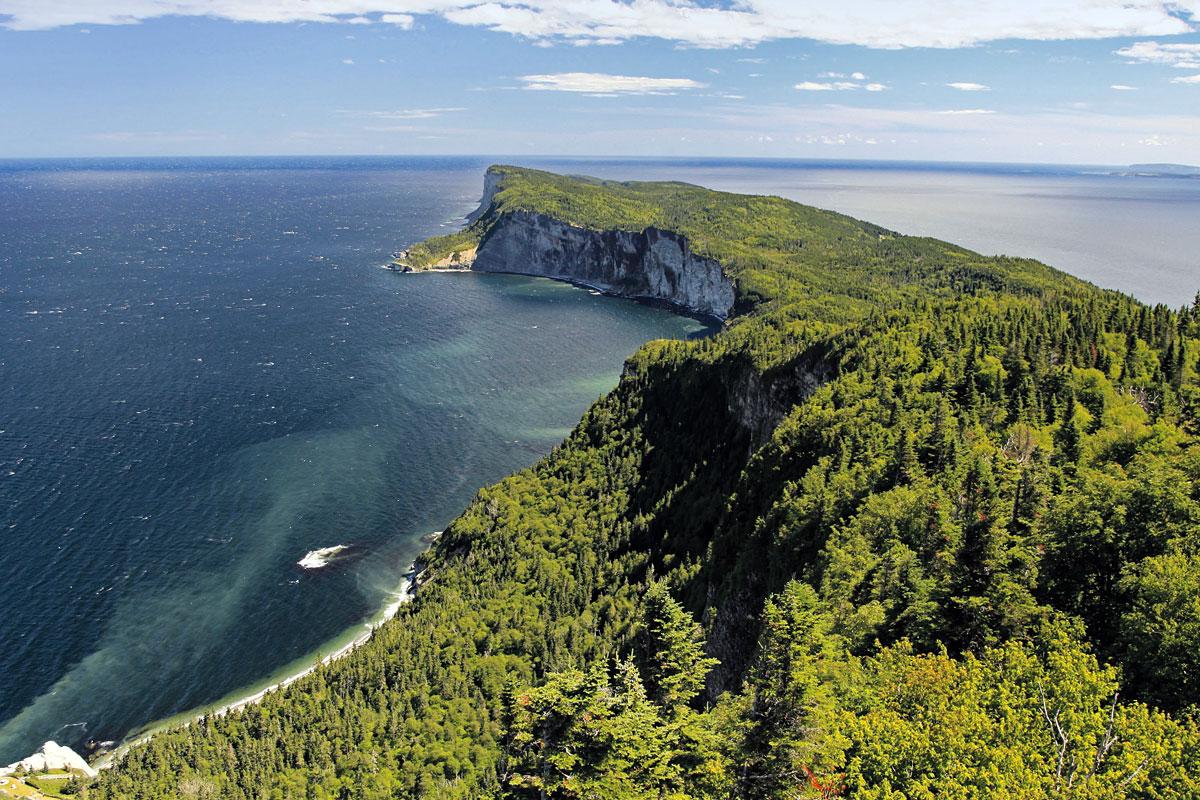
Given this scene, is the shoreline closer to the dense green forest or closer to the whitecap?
the dense green forest

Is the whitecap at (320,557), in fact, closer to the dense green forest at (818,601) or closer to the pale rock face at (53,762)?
the dense green forest at (818,601)

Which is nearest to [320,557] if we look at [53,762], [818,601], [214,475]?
[214,475]

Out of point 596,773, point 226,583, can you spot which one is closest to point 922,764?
point 596,773

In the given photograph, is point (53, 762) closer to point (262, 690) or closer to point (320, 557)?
point (262, 690)

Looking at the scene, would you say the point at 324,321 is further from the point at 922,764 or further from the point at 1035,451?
the point at 922,764

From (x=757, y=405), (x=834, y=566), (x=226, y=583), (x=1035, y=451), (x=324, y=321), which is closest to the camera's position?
(x=834, y=566)

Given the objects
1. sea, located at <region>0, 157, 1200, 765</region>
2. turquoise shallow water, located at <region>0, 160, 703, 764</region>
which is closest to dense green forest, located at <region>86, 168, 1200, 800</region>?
sea, located at <region>0, 157, 1200, 765</region>
